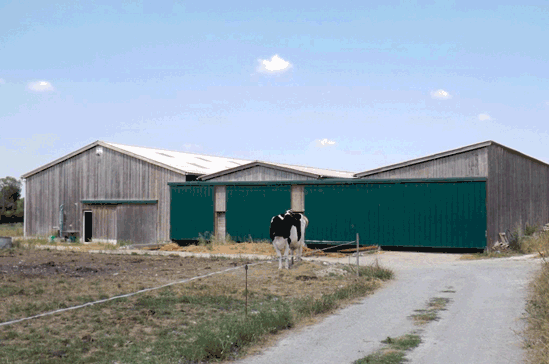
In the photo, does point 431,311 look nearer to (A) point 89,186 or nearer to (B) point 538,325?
(B) point 538,325

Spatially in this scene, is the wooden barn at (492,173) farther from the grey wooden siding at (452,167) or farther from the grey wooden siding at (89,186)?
the grey wooden siding at (89,186)

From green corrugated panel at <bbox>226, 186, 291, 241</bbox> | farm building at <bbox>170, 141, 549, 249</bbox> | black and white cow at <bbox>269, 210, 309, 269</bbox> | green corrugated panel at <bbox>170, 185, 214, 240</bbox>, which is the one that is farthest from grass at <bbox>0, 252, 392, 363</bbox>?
green corrugated panel at <bbox>170, 185, 214, 240</bbox>

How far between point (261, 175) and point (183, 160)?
34.6ft

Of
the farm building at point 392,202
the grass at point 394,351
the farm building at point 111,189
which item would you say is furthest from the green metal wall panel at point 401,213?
the grass at point 394,351

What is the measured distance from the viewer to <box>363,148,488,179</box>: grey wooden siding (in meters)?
29.9

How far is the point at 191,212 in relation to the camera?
35750 mm

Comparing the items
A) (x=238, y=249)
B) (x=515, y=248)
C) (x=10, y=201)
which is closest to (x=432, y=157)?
(x=515, y=248)

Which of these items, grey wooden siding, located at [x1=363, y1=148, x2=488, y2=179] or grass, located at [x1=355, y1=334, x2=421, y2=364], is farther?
grey wooden siding, located at [x1=363, y1=148, x2=488, y2=179]

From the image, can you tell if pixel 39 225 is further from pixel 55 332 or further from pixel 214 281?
pixel 55 332

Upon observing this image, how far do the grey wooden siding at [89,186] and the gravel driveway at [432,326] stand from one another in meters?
21.1

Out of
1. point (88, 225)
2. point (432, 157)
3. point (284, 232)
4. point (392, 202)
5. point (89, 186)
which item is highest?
point (432, 157)

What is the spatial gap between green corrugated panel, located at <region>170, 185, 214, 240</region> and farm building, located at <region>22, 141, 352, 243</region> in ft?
1.78

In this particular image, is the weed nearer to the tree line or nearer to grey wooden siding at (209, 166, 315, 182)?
grey wooden siding at (209, 166, 315, 182)

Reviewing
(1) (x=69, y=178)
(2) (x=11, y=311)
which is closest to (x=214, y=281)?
(2) (x=11, y=311)
